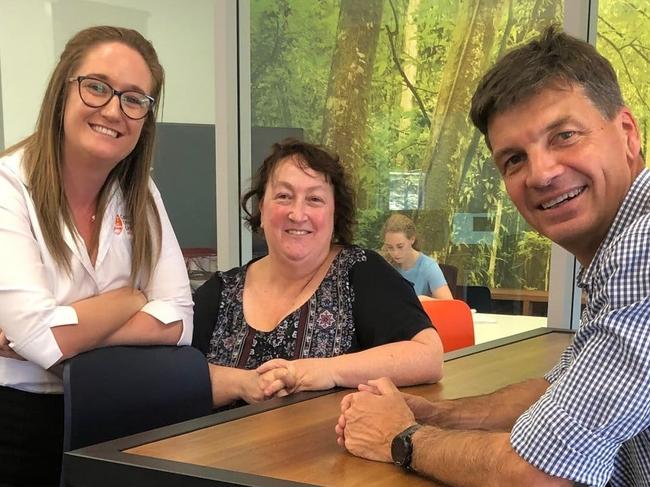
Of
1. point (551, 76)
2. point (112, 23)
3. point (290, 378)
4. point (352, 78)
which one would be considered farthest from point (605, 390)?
point (112, 23)

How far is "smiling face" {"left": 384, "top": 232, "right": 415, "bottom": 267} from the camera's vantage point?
3607 mm

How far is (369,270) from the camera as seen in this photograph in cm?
198

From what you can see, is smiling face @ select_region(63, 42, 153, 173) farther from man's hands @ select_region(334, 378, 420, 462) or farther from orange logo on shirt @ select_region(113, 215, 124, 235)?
man's hands @ select_region(334, 378, 420, 462)

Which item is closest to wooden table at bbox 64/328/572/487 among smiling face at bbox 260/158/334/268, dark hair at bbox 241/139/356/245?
smiling face at bbox 260/158/334/268

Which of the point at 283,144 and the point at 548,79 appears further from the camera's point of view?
the point at 283,144

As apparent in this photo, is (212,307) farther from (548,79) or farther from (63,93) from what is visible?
(548,79)

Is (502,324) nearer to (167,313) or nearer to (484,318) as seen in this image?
(484,318)

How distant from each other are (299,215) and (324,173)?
0.48 ft

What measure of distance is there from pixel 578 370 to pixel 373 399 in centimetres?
47

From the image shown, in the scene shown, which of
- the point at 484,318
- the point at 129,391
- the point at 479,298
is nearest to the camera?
the point at 129,391

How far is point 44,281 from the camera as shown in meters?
1.59

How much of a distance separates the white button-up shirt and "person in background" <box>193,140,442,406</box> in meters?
0.21

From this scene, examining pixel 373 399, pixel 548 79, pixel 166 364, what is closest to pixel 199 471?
pixel 373 399

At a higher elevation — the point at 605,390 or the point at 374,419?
the point at 605,390
